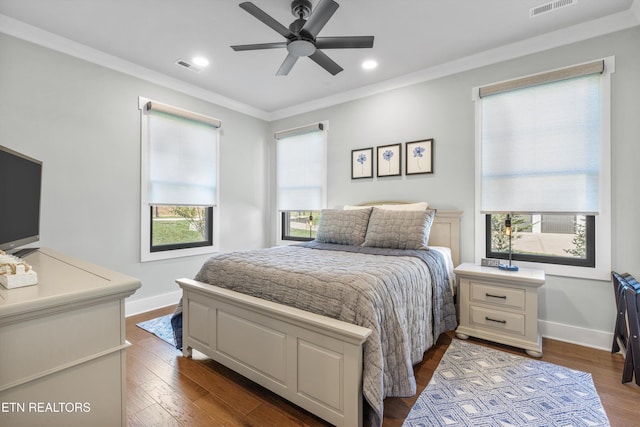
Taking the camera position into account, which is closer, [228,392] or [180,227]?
[228,392]

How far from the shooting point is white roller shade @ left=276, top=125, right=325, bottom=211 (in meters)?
4.28

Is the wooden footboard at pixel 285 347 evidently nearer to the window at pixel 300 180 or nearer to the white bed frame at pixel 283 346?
the white bed frame at pixel 283 346

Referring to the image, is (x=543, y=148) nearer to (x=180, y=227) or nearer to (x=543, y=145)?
(x=543, y=145)

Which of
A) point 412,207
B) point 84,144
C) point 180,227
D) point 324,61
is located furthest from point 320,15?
point 180,227

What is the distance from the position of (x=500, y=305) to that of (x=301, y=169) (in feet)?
9.98

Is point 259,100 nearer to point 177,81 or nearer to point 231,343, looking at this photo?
point 177,81

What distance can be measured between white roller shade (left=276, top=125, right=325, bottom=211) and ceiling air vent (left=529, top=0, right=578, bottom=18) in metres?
2.55

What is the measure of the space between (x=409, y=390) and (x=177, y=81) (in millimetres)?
3945

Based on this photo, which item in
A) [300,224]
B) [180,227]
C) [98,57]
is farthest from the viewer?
[300,224]

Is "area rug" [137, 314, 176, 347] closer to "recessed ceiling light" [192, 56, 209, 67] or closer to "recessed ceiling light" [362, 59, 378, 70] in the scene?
"recessed ceiling light" [192, 56, 209, 67]

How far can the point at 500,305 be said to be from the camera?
247 cm

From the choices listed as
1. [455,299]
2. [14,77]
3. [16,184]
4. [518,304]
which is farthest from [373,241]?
[14,77]

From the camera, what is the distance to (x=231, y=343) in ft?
6.57

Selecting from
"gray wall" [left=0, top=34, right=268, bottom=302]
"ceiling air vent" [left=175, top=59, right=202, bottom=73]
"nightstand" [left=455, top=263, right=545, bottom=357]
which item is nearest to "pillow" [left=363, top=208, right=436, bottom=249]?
"nightstand" [left=455, top=263, right=545, bottom=357]
